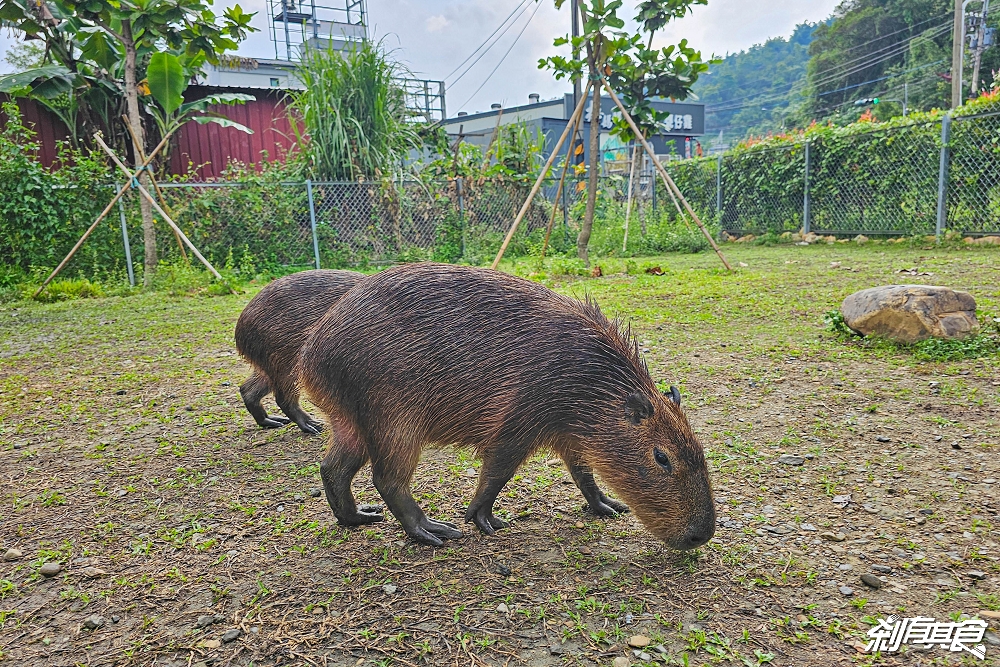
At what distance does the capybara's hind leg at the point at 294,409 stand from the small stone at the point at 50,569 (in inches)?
49.6

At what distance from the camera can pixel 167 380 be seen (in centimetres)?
474

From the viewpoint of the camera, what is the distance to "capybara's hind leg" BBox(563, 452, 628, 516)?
2.58m

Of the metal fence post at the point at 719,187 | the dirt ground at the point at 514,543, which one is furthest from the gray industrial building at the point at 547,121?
the dirt ground at the point at 514,543

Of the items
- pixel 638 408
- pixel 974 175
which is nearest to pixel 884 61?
pixel 974 175

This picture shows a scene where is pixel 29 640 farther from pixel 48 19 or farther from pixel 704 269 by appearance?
pixel 48 19

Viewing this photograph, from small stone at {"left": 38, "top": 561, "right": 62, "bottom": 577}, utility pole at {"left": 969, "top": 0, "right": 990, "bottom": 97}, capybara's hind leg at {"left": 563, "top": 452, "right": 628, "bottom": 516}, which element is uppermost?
utility pole at {"left": 969, "top": 0, "right": 990, "bottom": 97}

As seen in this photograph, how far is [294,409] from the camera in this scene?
144 inches

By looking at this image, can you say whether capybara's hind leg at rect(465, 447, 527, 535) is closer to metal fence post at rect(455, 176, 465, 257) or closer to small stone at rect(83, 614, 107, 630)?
small stone at rect(83, 614, 107, 630)

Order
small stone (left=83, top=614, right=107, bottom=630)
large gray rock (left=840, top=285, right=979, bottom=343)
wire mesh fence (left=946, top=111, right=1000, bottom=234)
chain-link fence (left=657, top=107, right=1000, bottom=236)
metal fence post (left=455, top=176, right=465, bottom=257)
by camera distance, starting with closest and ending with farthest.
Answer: small stone (left=83, top=614, right=107, bottom=630)
large gray rock (left=840, top=285, right=979, bottom=343)
wire mesh fence (left=946, top=111, right=1000, bottom=234)
chain-link fence (left=657, top=107, right=1000, bottom=236)
metal fence post (left=455, top=176, right=465, bottom=257)

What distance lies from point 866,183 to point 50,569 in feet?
41.6

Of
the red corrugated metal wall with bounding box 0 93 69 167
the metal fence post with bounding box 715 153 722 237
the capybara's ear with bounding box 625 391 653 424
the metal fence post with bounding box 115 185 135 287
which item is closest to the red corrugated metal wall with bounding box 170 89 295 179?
the red corrugated metal wall with bounding box 0 93 69 167

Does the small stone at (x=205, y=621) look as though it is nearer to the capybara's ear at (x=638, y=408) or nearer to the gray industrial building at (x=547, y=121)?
the capybara's ear at (x=638, y=408)

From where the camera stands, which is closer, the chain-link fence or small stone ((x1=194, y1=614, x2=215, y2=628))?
small stone ((x1=194, y1=614, x2=215, y2=628))

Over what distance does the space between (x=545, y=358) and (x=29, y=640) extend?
5.78 ft
